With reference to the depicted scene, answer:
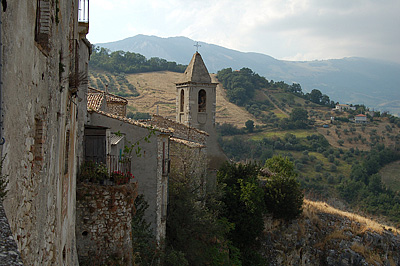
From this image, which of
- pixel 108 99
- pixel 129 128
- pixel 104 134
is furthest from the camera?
pixel 108 99

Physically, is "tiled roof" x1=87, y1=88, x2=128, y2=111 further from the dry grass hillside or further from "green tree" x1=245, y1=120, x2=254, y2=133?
"green tree" x1=245, y1=120, x2=254, y2=133

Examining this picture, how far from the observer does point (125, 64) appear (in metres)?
104

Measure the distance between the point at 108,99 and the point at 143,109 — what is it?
5122cm

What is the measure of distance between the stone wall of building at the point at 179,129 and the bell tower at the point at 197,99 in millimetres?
5008

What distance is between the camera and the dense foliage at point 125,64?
322 ft

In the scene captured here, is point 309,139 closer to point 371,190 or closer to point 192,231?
point 371,190

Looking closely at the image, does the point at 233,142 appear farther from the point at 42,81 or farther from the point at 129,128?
the point at 42,81

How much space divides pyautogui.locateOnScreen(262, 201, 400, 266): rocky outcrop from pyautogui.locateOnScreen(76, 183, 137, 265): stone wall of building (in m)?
15.4

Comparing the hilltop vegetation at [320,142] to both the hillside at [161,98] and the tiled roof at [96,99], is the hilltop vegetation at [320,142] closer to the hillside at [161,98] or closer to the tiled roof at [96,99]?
the hillside at [161,98]

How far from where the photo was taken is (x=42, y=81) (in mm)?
5375

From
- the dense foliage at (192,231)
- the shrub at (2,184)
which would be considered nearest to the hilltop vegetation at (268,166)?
the dense foliage at (192,231)

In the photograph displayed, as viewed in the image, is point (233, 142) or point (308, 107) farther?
point (308, 107)

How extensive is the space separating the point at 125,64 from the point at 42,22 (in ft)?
330

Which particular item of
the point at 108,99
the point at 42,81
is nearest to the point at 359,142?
the point at 108,99
